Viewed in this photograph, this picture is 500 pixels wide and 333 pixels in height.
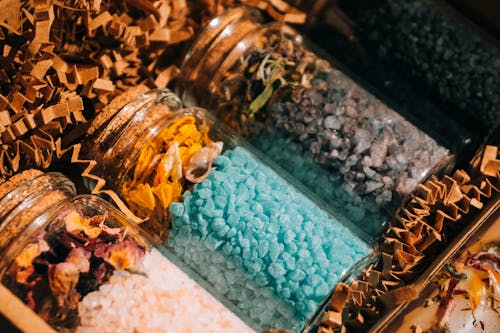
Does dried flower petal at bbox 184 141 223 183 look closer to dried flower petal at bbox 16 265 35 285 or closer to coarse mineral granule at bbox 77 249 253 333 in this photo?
coarse mineral granule at bbox 77 249 253 333

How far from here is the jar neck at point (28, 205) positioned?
1046 mm

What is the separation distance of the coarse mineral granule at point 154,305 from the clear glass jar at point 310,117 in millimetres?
304

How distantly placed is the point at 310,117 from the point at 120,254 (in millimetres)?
428

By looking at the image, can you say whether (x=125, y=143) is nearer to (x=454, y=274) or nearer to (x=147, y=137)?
(x=147, y=137)

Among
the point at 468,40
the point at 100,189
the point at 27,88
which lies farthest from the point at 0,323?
the point at 468,40

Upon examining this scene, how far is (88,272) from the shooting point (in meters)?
1.02

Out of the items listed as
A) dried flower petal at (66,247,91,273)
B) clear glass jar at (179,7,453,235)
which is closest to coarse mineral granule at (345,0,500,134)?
clear glass jar at (179,7,453,235)

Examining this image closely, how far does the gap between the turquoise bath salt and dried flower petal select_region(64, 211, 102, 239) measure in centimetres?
13

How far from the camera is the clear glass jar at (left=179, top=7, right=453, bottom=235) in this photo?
4.02 ft

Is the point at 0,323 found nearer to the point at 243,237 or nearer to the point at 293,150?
the point at 243,237

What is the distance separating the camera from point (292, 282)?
3.65 feet

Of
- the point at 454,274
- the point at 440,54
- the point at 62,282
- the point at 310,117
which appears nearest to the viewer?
the point at 62,282

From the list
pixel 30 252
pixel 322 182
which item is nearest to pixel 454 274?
pixel 322 182

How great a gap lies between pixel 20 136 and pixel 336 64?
24.2 inches
